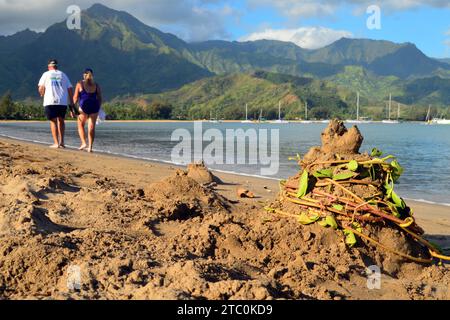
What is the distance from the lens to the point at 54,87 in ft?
37.5

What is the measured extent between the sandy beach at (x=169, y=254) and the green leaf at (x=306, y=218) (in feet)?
0.17

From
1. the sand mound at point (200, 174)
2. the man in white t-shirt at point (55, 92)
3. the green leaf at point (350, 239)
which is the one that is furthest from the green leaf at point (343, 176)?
the man in white t-shirt at point (55, 92)

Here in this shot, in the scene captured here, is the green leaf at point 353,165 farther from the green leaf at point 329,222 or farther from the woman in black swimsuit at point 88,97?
the woman in black swimsuit at point 88,97

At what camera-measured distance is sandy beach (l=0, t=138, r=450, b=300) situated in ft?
8.40

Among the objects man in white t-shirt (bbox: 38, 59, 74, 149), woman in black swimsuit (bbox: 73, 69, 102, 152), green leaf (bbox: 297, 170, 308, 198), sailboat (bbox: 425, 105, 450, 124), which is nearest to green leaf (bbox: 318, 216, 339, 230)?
green leaf (bbox: 297, 170, 308, 198)

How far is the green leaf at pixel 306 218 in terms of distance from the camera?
372 cm

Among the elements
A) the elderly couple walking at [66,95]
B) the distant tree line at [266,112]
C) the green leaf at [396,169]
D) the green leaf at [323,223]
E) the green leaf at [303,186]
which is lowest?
the distant tree line at [266,112]

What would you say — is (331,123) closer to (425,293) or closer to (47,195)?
(425,293)

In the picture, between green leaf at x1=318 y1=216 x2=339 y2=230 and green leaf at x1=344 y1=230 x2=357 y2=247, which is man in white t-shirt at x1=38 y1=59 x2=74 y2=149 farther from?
green leaf at x1=344 y1=230 x2=357 y2=247

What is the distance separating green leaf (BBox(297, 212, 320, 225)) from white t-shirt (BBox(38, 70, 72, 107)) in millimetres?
9004

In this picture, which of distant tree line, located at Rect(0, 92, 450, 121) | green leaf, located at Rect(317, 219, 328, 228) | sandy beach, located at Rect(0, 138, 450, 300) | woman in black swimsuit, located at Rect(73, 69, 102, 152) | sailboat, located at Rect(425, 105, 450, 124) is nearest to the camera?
sandy beach, located at Rect(0, 138, 450, 300)

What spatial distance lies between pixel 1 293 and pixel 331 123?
9.63ft

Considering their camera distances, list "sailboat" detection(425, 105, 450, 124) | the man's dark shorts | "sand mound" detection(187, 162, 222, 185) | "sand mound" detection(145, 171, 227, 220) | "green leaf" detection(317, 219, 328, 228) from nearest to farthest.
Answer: "green leaf" detection(317, 219, 328, 228) → "sand mound" detection(145, 171, 227, 220) → "sand mound" detection(187, 162, 222, 185) → the man's dark shorts → "sailboat" detection(425, 105, 450, 124)

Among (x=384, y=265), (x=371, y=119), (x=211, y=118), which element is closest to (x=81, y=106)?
(x=384, y=265)
